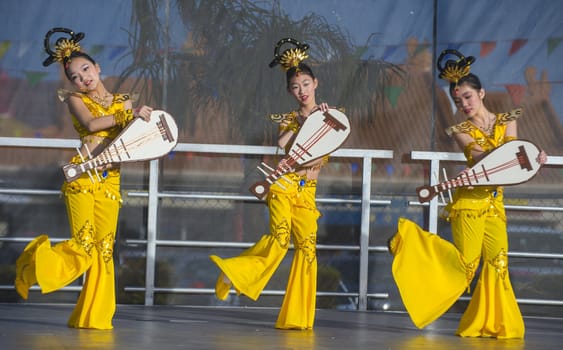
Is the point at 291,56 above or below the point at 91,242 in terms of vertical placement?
above

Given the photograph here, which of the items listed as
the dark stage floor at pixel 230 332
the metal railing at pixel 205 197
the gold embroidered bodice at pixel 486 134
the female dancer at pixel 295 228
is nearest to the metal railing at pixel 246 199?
the metal railing at pixel 205 197

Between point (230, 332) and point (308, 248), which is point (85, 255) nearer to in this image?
point (230, 332)

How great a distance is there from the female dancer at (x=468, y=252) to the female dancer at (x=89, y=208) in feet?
4.88

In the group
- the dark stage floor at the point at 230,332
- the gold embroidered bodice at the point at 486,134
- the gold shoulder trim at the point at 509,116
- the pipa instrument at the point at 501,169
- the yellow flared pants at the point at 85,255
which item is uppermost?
the gold shoulder trim at the point at 509,116

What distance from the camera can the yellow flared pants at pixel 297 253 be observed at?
6102 millimetres

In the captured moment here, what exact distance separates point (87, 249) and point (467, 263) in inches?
77.2

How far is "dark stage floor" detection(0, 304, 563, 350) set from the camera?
5297 millimetres

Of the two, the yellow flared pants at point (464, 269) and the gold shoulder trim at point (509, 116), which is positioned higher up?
the gold shoulder trim at point (509, 116)

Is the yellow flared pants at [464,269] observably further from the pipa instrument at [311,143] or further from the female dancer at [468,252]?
the pipa instrument at [311,143]

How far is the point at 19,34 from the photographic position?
7.38 meters

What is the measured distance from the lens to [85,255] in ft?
19.0

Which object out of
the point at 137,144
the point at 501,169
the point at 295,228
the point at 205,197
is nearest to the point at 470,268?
the point at 501,169

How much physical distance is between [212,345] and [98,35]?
2.86 metres

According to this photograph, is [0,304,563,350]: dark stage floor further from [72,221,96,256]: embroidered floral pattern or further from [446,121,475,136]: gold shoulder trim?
[446,121,475,136]: gold shoulder trim
